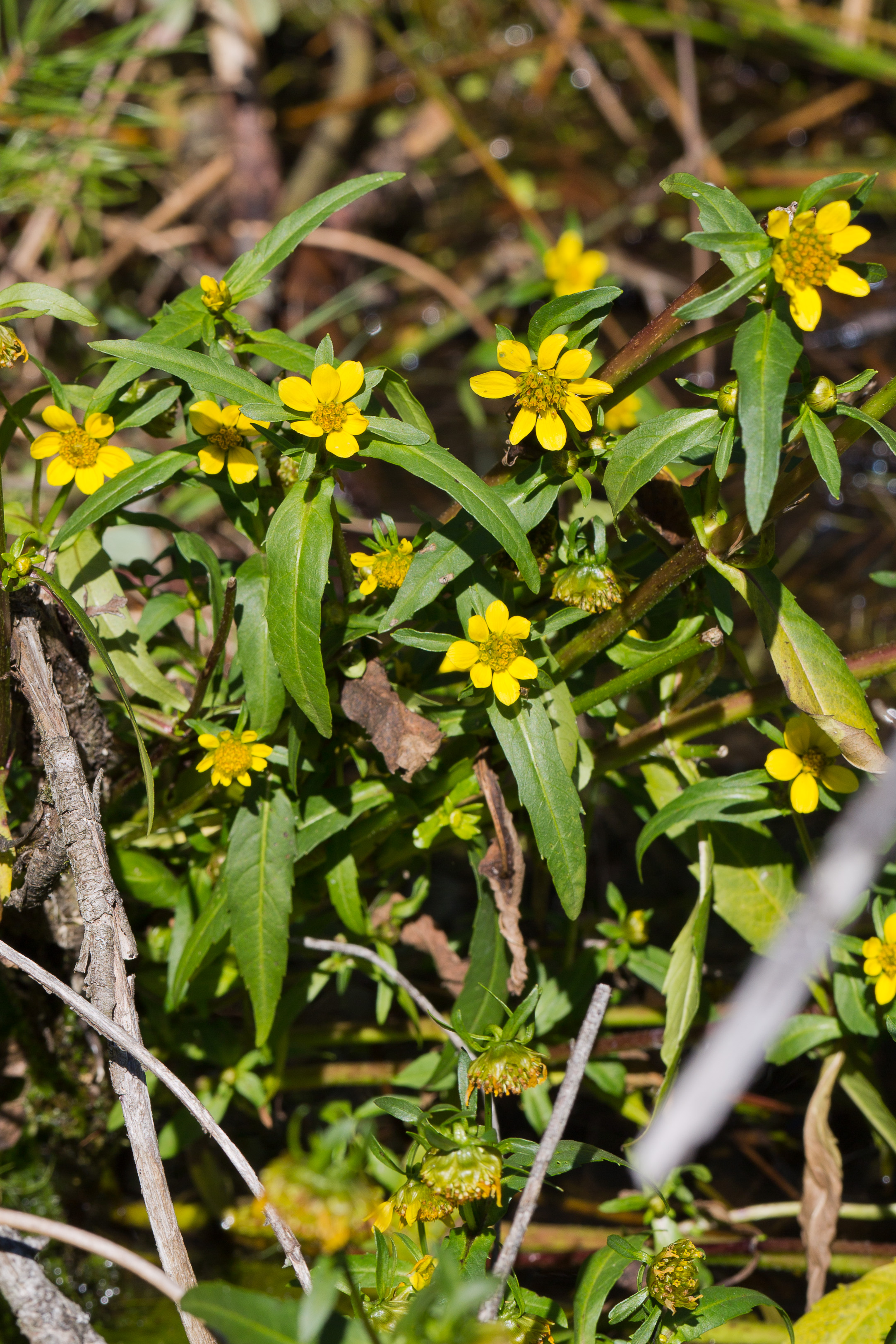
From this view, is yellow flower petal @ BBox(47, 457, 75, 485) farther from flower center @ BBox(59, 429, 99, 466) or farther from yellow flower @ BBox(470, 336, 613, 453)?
yellow flower @ BBox(470, 336, 613, 453)

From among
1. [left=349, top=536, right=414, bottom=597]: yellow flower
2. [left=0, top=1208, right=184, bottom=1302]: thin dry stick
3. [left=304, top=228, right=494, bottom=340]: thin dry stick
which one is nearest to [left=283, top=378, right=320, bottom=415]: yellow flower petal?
[left=349, top=536, right=414, bottom=597]: yellow flower

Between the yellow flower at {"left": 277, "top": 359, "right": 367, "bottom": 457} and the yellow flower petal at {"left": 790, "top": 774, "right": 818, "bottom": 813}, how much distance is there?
76cm

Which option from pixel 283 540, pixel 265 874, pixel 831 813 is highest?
pixel 283 540

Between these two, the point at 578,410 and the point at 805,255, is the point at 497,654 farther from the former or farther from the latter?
the point at 805,255

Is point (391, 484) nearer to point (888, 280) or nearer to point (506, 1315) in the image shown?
point (888, 280)

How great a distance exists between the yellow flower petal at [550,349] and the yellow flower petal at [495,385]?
0.15ft

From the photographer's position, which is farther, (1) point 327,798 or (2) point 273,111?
(2) point 273,111

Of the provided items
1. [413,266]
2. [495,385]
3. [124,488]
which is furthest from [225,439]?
[413,266]

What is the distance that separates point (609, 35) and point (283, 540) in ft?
12.3

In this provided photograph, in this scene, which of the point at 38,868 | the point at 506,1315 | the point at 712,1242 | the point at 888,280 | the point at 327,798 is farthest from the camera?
the point at 888,280

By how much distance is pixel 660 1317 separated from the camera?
4.24 feet

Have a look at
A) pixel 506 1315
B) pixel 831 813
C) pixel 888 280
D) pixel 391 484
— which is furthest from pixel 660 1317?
pixel 888 280

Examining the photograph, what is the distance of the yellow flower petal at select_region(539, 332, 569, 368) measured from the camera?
1.24 metres

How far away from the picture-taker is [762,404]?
3.49 feet
